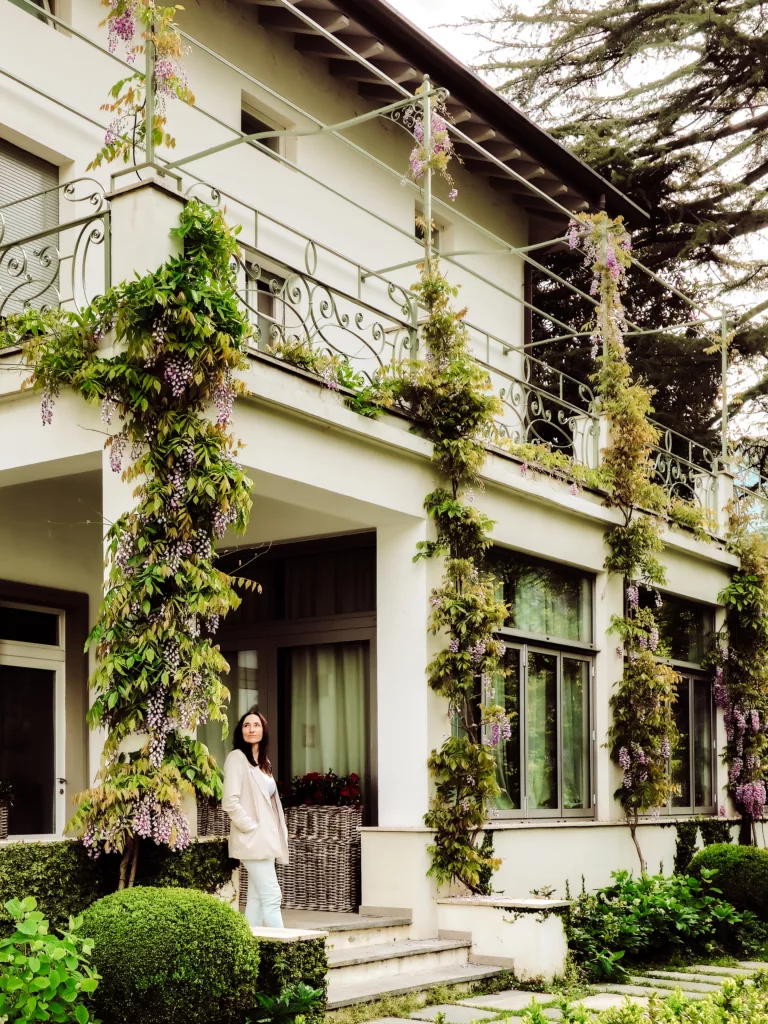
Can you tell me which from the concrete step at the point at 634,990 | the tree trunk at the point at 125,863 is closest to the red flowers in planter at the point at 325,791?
the concrete step at the point at 634,990

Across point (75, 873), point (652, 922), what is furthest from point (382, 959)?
point (652, 922)

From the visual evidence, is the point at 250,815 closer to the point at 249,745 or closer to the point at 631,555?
the point at 249,745

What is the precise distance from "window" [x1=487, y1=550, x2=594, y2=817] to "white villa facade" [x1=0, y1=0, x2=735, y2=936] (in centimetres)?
3

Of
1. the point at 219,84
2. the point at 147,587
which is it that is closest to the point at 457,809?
the point at 147,587

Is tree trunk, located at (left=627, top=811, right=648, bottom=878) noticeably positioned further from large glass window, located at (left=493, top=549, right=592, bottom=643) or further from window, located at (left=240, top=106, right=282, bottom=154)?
window, located at (left=240, top=106, right=282, bottom=154)

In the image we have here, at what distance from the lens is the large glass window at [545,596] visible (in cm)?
1181

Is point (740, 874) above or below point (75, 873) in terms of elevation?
below

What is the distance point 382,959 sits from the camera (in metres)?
9.05

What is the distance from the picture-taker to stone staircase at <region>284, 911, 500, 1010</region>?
8.65 m

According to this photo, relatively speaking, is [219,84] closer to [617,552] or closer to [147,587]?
[617,552]

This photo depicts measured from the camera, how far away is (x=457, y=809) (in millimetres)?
10094

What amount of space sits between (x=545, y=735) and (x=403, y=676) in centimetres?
250

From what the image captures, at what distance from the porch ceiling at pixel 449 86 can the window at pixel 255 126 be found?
2.77 ft

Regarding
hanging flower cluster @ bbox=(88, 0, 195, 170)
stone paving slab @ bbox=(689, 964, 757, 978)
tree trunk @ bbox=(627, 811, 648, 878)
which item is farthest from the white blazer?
tree trunk @ bbox=(627, 811, 648, 878)
